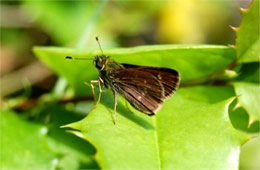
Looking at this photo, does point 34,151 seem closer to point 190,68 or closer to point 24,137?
point 24,137

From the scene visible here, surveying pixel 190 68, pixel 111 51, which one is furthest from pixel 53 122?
pixel 190 68

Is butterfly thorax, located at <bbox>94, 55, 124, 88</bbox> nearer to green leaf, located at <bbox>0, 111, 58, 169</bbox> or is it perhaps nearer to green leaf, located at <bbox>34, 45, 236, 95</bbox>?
green leaf, located at <bbox>34, 45, 236, 95</bbox>

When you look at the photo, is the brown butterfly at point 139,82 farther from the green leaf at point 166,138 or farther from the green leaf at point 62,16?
the green leaf at point 62,16

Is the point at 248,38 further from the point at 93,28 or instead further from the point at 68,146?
the point at 93,28

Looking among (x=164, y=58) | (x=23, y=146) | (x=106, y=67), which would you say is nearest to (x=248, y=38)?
(x=164, y=58)

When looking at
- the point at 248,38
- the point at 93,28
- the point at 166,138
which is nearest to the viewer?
the point at 166,138

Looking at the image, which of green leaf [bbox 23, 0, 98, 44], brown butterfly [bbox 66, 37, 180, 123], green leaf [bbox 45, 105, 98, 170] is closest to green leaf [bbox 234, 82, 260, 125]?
brown butterfly [bbox 66, 37, 180, 123]

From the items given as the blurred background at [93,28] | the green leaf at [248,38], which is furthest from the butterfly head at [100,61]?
the blurred background at [93,28]
